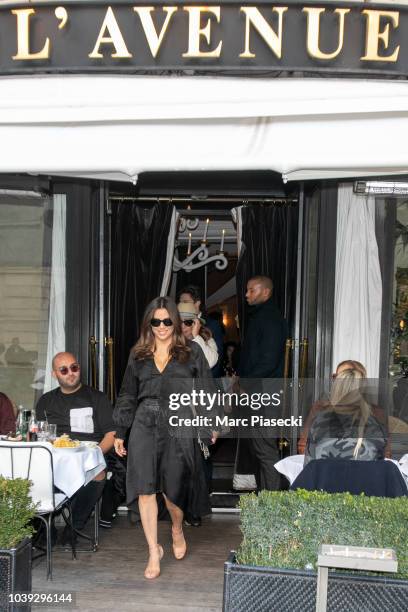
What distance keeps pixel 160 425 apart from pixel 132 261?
117 inches

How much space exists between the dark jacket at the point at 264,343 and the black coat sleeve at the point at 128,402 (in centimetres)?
180

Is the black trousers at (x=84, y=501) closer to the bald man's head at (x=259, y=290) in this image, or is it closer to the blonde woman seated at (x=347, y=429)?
the blonde woman seated at (x=347, y=429)

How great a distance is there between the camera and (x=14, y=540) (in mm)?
3297

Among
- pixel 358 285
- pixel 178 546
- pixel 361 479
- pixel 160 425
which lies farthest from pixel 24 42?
pixel 358 285

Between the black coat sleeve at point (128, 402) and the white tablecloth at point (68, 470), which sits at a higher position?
the black coat sleeve at point (128, 402)

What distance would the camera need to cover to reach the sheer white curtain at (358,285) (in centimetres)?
586

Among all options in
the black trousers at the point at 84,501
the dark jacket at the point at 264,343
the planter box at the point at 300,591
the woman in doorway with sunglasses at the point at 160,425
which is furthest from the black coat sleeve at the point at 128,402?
the dark jacket at the point at 264,343

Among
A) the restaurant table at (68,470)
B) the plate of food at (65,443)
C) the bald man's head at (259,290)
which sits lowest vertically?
the restaurant table at (68,470)

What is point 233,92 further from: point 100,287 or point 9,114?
point 100,287

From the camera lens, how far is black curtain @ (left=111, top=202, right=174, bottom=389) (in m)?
7.07

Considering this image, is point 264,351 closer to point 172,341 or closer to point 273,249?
point 273,249

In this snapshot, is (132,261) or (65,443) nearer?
(65,443)

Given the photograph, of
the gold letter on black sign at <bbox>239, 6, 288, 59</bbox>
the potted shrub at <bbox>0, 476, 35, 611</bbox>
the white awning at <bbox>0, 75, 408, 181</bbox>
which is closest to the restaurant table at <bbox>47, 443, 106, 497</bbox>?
the potted shrub at <bbox>0, 476, 35, 611</bbox>

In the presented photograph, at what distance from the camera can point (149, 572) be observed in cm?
441
